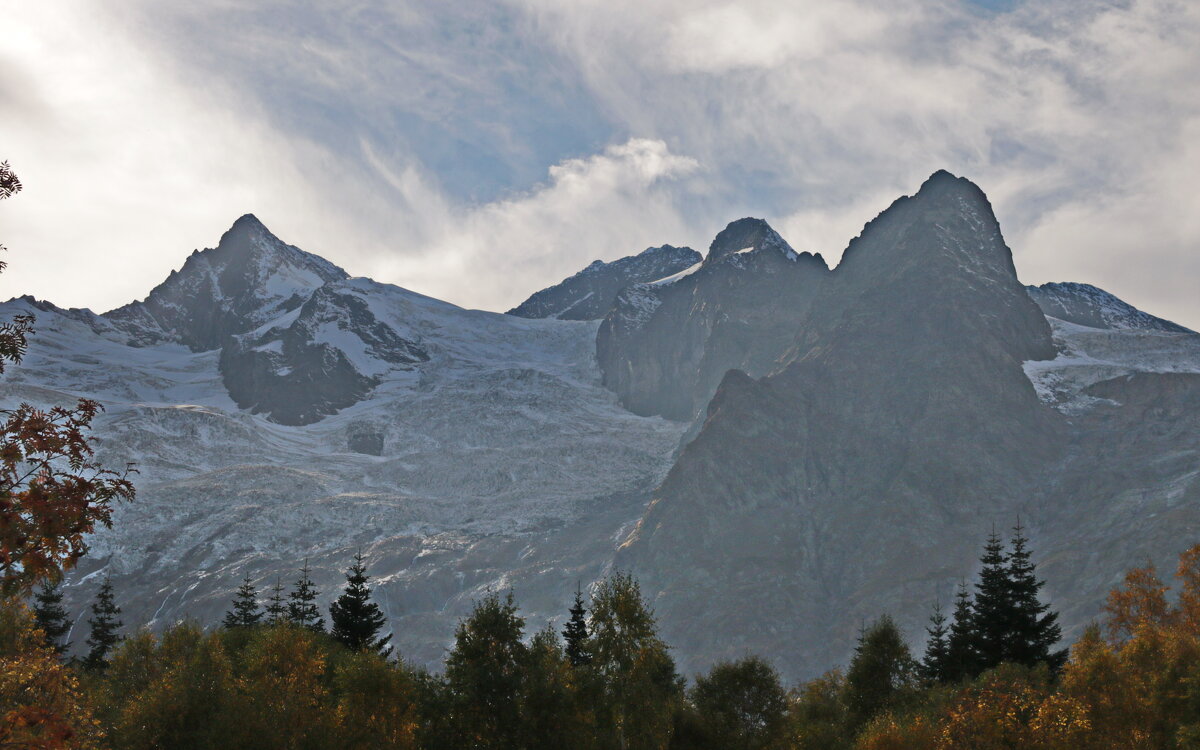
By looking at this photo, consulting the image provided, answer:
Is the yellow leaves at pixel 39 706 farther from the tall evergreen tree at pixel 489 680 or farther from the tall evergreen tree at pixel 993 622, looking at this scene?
the tall evergreen tree at pixel 993 622

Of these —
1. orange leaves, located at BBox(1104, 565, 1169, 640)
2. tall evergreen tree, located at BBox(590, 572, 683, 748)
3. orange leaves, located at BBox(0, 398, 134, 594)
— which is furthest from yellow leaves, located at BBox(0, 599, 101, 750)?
orange leaves, located at BBox(1104, 565, 1169, 640)

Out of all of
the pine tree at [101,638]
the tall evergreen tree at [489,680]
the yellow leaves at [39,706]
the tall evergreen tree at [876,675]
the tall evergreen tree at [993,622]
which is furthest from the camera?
the pine tree at [101,638]

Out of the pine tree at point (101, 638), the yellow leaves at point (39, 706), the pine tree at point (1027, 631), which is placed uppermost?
the pine tree at point (1027, 631)

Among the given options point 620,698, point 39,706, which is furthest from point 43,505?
point 620,698

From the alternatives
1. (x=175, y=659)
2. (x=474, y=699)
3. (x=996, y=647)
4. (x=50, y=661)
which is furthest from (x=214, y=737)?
(x=996, y=647)

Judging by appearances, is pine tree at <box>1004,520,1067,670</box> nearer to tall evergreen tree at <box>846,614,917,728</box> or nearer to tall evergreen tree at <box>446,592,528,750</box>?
tall evergreen tree at <box>846,614,917,728</box>

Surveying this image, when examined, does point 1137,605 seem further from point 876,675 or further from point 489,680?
point 489,680

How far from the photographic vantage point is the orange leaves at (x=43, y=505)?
48.6 ft

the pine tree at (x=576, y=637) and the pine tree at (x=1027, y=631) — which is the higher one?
the pine tree at (x=1027, y=631)

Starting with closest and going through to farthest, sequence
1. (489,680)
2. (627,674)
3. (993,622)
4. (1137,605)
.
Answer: (627,674), (489,680), (1137,605), (993,622)

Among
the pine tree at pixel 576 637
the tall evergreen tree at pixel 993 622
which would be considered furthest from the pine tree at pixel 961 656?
the pine tree at pixel 576 637

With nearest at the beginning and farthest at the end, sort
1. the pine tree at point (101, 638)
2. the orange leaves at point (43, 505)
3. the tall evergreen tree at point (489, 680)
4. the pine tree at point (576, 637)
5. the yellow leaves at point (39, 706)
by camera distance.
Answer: the yellow leaves at point (39, 706)
the orange leaves at point (43, 505)
the tall evergreen tree at point (489, 680)
the pine tree at point (576, 637)
the pine tree at point (101, 638)

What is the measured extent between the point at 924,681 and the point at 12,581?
204 feet

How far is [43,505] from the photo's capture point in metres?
15.1
